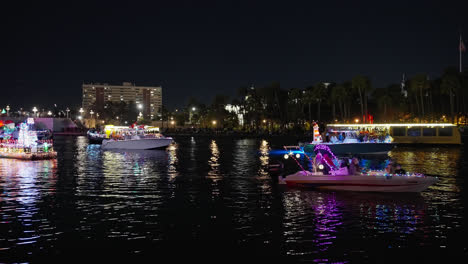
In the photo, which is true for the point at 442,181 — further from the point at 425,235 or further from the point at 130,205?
the point at 130,205

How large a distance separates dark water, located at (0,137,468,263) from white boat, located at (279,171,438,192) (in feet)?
1.83

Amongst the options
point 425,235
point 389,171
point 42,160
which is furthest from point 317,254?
point 42,160

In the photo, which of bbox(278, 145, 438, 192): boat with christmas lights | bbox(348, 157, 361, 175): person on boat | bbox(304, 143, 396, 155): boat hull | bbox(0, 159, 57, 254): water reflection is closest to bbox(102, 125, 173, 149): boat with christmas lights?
bbox(304, 143, 396, 155): boat hull

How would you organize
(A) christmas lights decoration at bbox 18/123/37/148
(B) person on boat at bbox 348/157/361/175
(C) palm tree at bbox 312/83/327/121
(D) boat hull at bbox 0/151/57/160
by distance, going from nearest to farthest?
(B) person on boat at bbox 348/157/361/175 → (D) boat hull at bbox 0/151/57/160 → (A) christmas lights decoration at bbox 18/123/37/148 → (C) palm tree at bbox 312/83/327/121

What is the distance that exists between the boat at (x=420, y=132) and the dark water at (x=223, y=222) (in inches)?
1929

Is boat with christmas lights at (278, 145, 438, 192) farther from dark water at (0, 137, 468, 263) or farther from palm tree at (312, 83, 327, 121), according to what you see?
palm tree at (312, 83, 327, 121)

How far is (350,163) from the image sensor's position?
84.4 feet

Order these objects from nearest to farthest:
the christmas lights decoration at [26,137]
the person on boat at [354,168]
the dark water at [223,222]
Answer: the dark water at [223,222]
the person on boat at [354,168]
the christmas lights decoration at [26,137]

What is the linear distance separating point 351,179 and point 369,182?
36.8 inches

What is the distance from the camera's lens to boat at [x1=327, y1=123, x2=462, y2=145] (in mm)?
78000

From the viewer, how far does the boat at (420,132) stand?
7800 centimetres

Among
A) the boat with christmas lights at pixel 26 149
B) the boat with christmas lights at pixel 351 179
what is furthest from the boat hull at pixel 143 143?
the boat with christmas lights at pixel 351 179

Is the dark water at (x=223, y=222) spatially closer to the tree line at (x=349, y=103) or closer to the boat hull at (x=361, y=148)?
the boat hull at (x=361, y=148)

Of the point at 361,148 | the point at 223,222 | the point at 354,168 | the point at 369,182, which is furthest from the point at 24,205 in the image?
the point at 361,148
